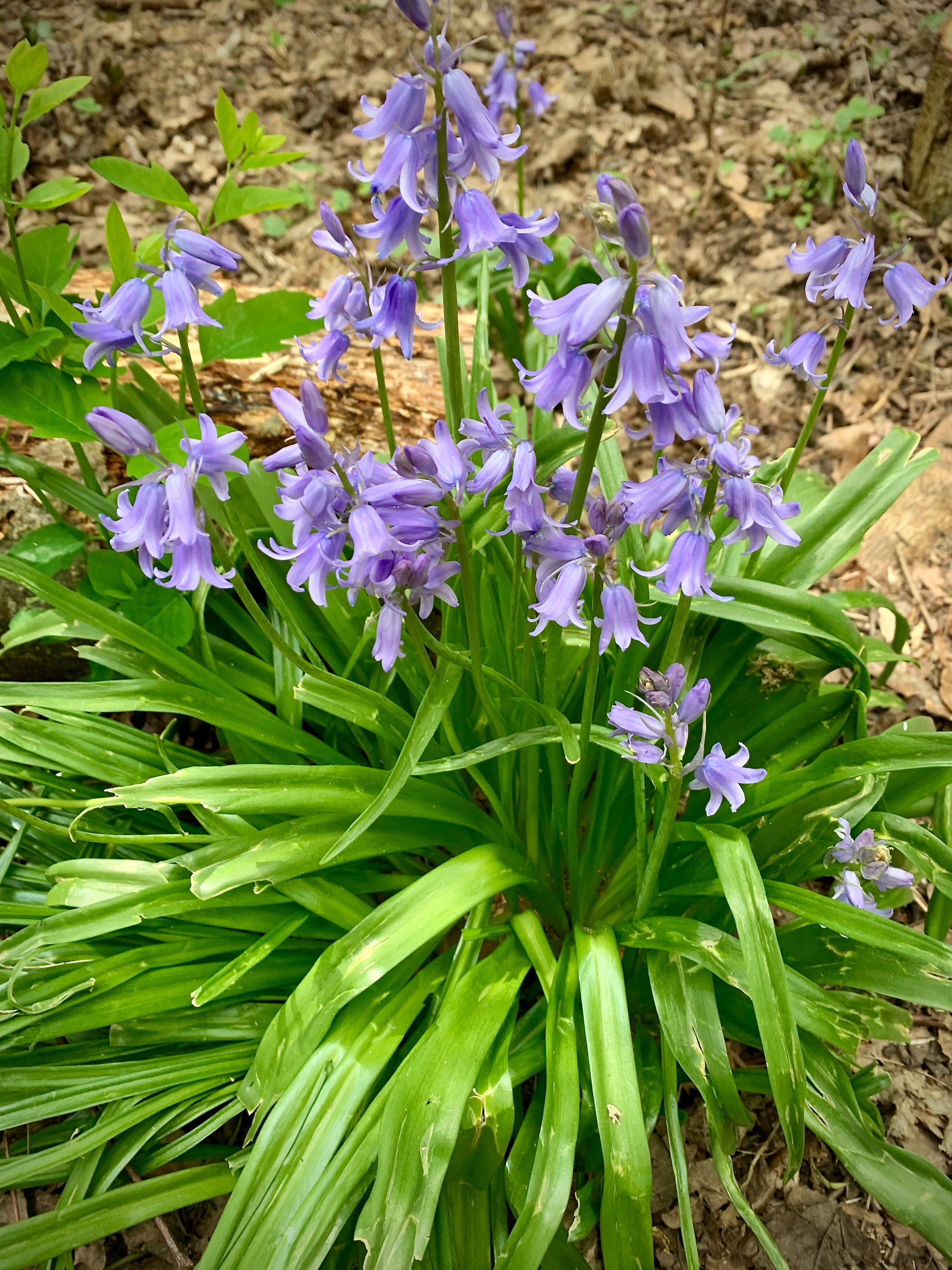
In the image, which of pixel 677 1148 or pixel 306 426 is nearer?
pixel 306 426

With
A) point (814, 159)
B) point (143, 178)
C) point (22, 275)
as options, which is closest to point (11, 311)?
point (22, 275)

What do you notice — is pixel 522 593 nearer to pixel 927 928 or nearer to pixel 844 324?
pixel 844 324

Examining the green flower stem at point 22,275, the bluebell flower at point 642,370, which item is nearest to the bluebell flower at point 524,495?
the bluebell flower at point 642,370

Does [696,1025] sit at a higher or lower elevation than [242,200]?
lower

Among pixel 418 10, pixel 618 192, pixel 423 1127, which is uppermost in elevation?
pixel 418 10

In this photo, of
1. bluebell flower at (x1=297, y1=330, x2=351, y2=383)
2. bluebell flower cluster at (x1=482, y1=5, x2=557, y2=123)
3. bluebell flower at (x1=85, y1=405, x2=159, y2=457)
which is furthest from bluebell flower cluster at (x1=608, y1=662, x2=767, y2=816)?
bluebell flower cluster at (x1=482, y1=5, x2=557, y2=123)

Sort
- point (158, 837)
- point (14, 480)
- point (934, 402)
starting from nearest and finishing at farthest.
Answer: point (158, 837)
point (14, 480)
point (934, 402)

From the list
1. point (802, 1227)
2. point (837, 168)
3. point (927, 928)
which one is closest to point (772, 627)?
point (927, 928)

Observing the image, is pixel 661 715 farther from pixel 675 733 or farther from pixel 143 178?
pixel 143 178
